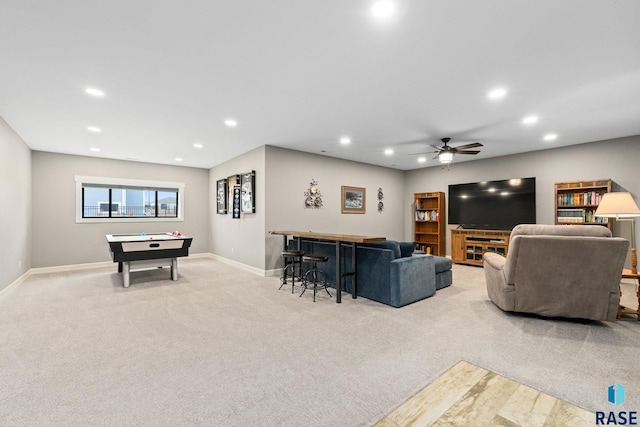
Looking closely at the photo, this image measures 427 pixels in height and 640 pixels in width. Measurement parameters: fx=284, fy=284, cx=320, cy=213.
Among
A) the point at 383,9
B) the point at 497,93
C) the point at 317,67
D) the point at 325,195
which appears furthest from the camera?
the point at 325,195

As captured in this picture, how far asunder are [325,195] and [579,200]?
4.94 meters

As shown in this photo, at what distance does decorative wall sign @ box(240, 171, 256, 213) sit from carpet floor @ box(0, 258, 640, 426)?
7.49 feet

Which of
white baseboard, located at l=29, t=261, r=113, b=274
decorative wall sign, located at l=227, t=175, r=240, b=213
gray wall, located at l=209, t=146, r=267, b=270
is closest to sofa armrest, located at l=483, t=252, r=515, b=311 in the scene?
gray wall, located at l=209, t=146, r=267, b=270

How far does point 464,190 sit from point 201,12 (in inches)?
270

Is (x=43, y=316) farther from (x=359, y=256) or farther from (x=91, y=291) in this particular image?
(x=359, y=256)

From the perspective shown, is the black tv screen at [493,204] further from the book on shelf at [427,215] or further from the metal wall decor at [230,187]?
the metal wall decor at [230,187]

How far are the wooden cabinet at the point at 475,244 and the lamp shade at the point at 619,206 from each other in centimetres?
245

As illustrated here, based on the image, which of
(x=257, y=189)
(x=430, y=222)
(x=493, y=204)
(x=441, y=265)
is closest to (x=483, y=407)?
(x=441, y=265)

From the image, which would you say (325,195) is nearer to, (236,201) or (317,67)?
(236,201)

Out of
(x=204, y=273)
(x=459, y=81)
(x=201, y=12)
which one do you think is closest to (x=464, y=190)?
(x=459, y=81)

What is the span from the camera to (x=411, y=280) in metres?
3.82

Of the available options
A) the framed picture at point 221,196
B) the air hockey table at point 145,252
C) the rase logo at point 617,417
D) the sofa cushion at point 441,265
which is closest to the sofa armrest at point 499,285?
the sofa cushion at point 441,265

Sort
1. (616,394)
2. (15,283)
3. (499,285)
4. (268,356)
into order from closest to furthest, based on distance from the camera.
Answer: (616,394) < (268,356) < (499,285) < (15,283)

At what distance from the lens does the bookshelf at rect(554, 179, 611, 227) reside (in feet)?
16.9
